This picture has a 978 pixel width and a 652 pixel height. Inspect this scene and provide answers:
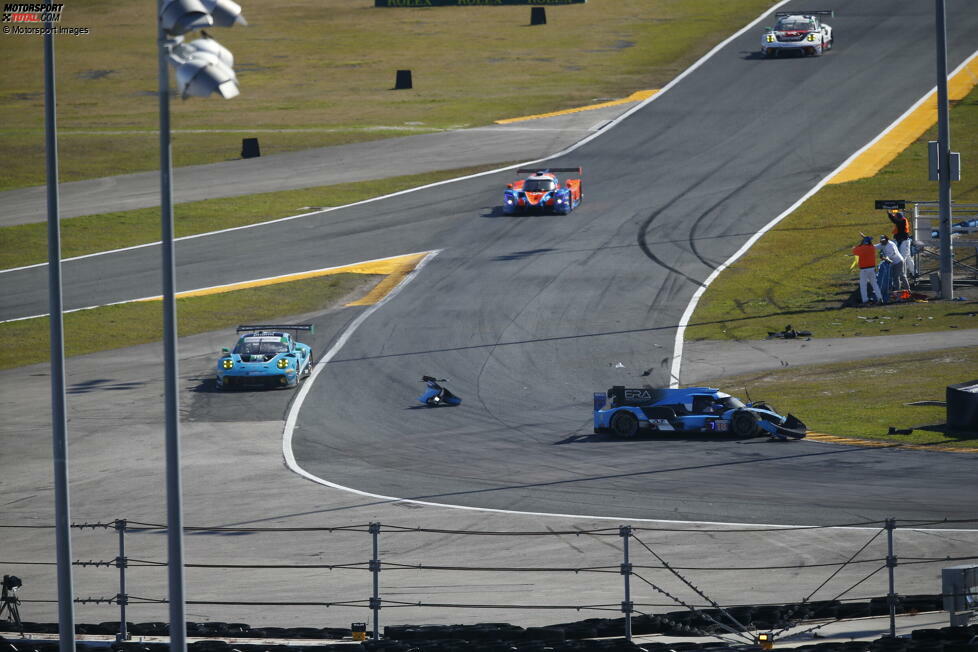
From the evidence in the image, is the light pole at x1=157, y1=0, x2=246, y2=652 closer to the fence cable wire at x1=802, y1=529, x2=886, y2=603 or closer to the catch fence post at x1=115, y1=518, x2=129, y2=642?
the catch fence post at x1=115, y1=518, x2=129, y2=642

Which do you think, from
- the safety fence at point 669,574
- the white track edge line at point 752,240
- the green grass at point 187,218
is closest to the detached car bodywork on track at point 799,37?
the white track edge line at point 752,240

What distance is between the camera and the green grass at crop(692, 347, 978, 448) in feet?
88.0

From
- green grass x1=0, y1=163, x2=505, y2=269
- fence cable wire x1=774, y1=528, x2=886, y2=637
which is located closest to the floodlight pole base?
fence cable wire x1=774, y1=528, x2=886, y2=637

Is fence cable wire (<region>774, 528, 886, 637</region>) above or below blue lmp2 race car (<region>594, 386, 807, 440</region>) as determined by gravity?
below

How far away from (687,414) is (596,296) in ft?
43.4

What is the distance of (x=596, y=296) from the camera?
40.3 metres

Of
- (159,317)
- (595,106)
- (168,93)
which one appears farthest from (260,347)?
(595,106)

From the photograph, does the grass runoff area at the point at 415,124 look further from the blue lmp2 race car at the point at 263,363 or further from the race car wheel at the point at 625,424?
the blue lmp2 race car at the point at 263,363

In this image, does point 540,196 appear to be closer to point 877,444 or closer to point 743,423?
point 743,423

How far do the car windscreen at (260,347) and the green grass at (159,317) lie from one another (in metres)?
5.45

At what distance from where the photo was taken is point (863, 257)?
124 ft

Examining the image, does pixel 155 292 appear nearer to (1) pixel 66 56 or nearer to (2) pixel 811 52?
(2) pixel 811 52

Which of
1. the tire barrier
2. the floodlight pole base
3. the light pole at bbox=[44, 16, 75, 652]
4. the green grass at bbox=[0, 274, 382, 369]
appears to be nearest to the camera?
the light pole at bbox=[44, 16, 75, 652]

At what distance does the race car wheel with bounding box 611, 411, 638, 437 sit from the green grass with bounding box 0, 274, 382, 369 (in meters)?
15.7
